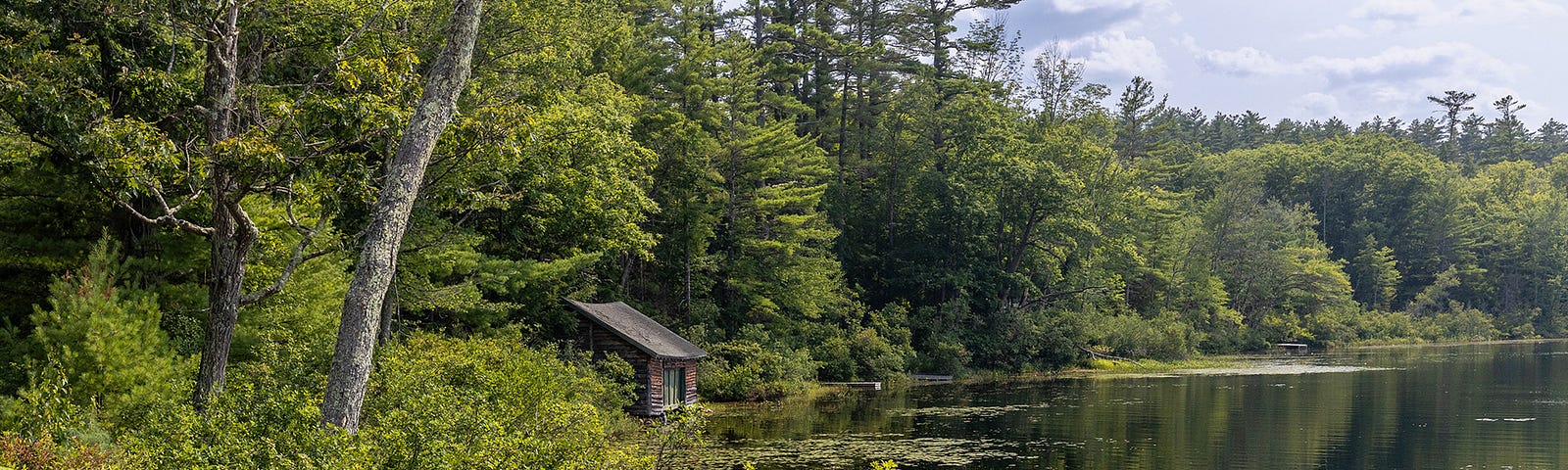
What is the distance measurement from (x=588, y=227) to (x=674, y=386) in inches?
210

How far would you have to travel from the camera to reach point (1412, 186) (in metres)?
103

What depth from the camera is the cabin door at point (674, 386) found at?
112 feet

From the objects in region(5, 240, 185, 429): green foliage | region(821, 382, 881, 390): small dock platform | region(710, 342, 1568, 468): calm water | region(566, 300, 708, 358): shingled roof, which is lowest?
region(821, 382, 881, 390): small dock platform

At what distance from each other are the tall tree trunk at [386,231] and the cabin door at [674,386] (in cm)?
2176

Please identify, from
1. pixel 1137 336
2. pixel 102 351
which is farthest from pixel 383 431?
pixel 1137 336

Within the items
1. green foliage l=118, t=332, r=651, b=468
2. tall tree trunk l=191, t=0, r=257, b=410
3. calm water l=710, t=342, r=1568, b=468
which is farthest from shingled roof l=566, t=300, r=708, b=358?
tall tree trunk l=191, t=0, r=257, b=410

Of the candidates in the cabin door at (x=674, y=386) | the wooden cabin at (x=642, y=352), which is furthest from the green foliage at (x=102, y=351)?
the cabin door at (x=674, y=386)

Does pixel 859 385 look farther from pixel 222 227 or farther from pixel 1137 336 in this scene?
pixel 222 227

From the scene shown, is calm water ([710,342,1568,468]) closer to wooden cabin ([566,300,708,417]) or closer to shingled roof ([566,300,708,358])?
wooden cabin ([566,300,708,417])

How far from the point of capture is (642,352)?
32.8 metres

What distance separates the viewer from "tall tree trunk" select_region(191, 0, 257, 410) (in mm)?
15016

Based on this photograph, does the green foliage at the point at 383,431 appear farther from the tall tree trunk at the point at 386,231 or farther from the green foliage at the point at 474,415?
the tall tree trunk at the point at 386,231

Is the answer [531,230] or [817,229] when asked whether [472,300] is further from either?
[817,229]

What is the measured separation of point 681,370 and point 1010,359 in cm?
2579
